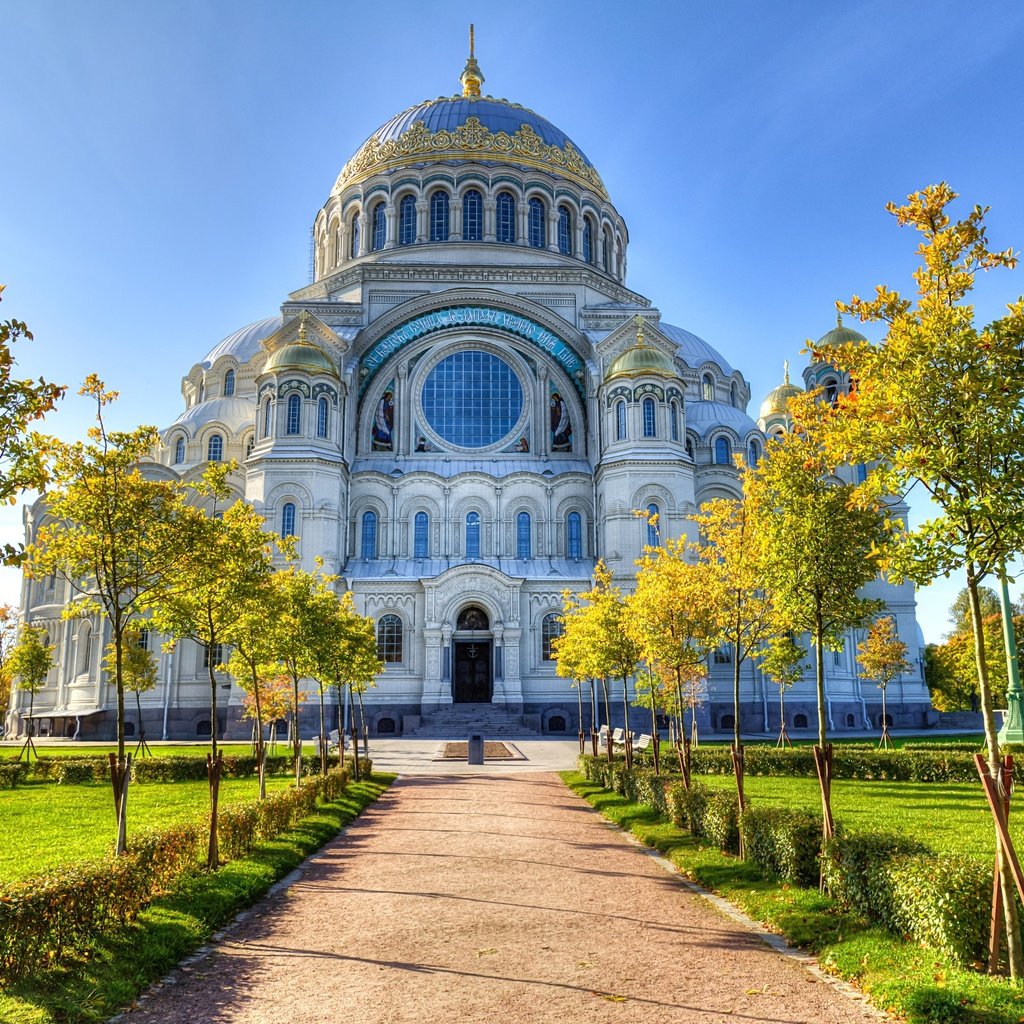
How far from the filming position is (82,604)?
1390 cm

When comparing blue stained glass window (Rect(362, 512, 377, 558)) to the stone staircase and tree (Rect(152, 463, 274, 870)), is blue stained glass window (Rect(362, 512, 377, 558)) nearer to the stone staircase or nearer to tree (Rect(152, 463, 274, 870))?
the stone staircase

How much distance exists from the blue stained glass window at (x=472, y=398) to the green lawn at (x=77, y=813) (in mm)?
26381

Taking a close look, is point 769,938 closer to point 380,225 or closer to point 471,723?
point 471,723

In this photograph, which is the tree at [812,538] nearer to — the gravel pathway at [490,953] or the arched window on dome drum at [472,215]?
the gravel pathway at [490,953]

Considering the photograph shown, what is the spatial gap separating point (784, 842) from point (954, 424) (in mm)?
6027

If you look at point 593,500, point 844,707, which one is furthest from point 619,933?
point 844,707

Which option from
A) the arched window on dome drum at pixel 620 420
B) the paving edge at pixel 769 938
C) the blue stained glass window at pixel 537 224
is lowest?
the paving edge at pixel 769 938

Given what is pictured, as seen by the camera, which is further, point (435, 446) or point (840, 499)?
point (435, 446)

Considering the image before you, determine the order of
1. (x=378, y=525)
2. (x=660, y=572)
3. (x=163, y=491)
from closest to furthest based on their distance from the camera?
(x=163, y=491) < (x=660, y=572) < (x=378, y=525)

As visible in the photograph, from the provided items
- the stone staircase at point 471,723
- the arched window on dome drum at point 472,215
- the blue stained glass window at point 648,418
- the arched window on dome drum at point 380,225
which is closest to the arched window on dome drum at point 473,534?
the stone staircase at point 471,723

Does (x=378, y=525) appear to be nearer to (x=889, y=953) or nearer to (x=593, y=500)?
(x=593, y=500)

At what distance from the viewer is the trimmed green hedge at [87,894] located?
7.95 m

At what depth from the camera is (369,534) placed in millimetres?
47875

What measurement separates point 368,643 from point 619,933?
1732cm
